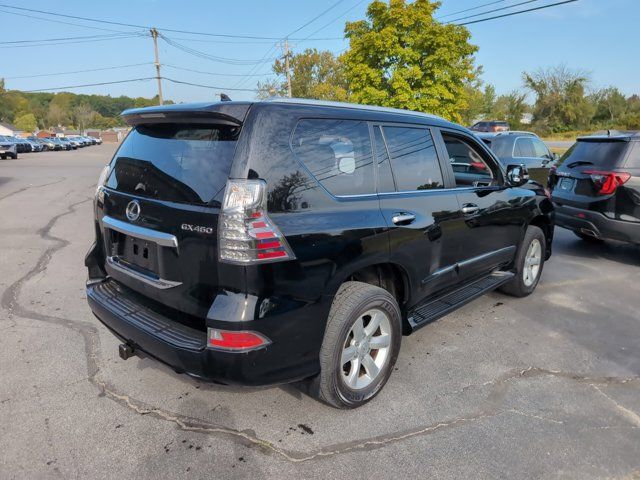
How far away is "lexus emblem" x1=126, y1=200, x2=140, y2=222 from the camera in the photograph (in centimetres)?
272

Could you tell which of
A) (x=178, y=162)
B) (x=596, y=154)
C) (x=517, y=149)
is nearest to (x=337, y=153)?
(x=178, y=162)

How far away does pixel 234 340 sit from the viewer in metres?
2.28

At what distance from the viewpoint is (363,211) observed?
2.81 meters

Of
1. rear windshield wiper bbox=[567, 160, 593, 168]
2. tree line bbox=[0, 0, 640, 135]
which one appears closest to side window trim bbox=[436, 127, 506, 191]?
rear windshield wiper bbox=[567, 160, 593, 168]

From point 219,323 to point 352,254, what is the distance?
0.87 metres

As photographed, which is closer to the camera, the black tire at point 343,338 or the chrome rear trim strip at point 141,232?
the chrome rear trim strip at point 141,232

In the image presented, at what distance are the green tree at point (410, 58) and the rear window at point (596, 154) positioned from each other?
1227 cm

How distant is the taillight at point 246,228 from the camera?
226 centimetres

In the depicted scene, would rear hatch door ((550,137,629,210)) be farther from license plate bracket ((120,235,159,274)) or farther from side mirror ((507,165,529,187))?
license plate bracket ((120,235,159,274))

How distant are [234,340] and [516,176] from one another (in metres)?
3.40

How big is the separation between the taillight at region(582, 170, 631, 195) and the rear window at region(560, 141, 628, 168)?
0.13 m

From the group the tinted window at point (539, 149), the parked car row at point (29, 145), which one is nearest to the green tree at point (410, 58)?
the tinted window at point (539, 149)

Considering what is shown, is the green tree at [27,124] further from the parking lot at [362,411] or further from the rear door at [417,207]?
the rear door at [417,207]

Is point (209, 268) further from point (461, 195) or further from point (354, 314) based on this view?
point (461, 195)
